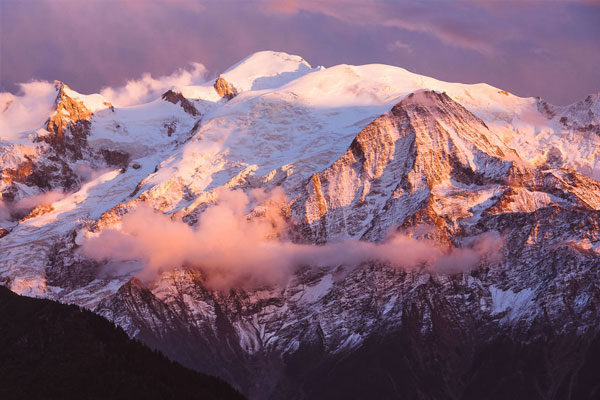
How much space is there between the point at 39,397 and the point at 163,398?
Result: 876 inches

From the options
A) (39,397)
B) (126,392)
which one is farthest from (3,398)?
(126,392)

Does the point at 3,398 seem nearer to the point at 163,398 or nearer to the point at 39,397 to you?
the point at 39,397

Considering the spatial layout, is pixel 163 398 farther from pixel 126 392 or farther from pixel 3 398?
pixel 3 398

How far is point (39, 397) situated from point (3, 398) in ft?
20.9

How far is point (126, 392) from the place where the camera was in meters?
198

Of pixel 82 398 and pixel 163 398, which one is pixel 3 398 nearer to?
pixel 82 398

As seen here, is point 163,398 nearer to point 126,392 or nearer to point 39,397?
point 126,392

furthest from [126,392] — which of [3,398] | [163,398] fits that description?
[3,398]

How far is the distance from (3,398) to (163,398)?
28.5 meters

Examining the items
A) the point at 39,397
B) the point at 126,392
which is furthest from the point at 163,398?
the point at 39,397

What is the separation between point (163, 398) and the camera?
19962cm

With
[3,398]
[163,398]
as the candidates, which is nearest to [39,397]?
[3,398]

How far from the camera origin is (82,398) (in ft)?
641
